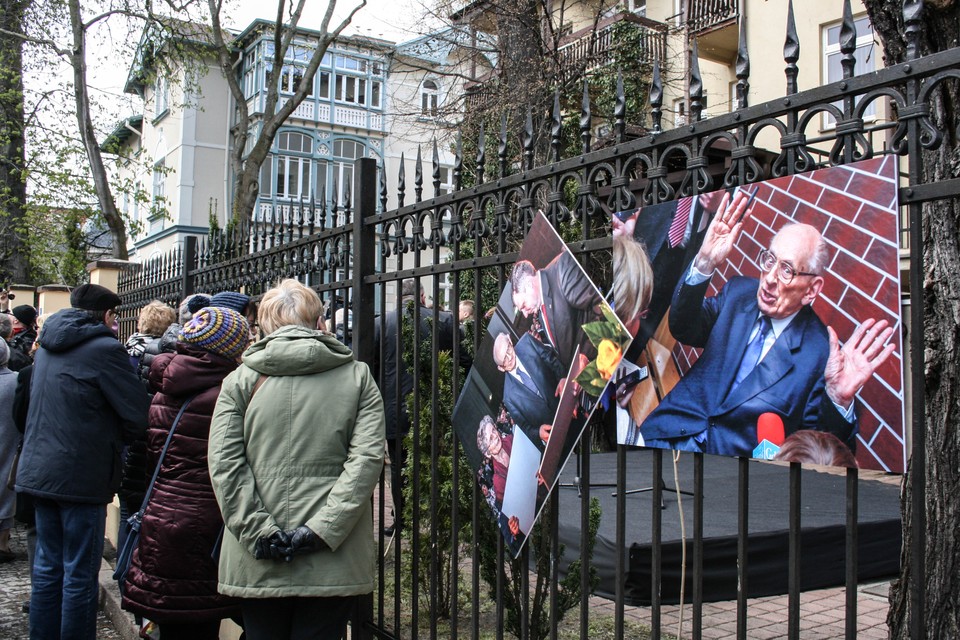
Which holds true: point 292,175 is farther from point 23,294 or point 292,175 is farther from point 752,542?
point 752,542

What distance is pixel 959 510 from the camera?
2.86 m

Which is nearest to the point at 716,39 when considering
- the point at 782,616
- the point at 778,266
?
the point at 782,616

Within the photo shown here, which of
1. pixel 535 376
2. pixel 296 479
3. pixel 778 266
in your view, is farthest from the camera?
pixel 296 479

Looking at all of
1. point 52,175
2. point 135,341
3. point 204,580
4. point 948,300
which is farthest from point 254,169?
point 948,300

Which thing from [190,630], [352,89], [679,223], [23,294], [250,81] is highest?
[352,89]

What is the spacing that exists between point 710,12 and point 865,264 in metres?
18.5

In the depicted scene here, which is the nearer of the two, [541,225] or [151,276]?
[541,225]

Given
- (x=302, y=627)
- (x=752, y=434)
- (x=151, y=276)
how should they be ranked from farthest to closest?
(x=151, y=276) < (x=302, y=627) < (x=752, y=434)

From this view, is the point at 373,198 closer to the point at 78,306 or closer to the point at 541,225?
the point at 541,225

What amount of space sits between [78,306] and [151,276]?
4857 mm

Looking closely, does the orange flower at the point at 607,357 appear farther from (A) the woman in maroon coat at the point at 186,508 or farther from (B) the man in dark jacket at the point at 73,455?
(B) the man in dark jacket at the point at 73,455

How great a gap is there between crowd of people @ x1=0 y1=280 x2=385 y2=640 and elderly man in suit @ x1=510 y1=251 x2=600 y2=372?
32.5 inches

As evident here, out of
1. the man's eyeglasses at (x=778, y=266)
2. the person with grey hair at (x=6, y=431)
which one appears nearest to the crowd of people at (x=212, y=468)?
the man's eyeglasses at (x=778, y=266)

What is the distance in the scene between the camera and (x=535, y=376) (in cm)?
284
